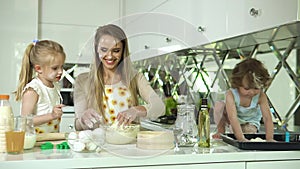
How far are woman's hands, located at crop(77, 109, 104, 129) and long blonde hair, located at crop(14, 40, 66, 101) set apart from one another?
0.46 meters

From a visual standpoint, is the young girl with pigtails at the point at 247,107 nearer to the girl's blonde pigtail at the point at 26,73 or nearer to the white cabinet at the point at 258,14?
the white cabinet at the point at 258,14

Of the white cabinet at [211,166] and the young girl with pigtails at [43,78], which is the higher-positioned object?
the young girl with pigtails at [43,78]

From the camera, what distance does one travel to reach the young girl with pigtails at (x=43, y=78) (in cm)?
137

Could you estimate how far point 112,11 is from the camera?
3.17 m

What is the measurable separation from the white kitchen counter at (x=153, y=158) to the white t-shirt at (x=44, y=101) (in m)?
0.33

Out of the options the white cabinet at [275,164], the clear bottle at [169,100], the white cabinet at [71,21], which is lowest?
the white cabinet at [275,164]

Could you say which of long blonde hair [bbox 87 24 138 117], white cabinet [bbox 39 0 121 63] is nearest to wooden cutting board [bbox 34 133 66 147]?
long blonde hair [bbox 87 24 138 117]

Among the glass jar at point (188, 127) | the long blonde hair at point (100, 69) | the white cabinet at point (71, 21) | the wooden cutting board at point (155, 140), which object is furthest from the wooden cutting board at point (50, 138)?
the white cabinet at point (71, 21)

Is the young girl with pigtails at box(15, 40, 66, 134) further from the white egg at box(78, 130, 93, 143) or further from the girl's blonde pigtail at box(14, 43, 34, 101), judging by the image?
the white egg at box(78, 130, 93, 143)

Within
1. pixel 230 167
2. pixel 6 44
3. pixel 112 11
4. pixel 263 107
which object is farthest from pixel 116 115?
pixel 112 11

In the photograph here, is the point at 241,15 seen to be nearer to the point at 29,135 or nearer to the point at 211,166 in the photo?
the point at 211,166

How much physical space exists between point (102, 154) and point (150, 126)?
0.78ft

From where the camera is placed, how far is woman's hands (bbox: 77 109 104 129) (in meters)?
1.08

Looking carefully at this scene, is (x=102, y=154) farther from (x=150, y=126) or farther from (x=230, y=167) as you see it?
(x=230, y=167)
